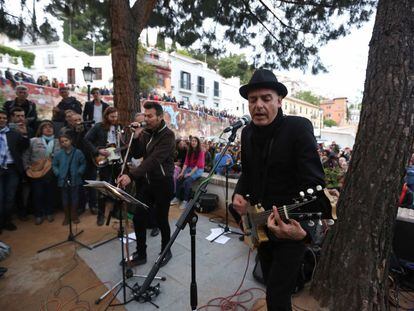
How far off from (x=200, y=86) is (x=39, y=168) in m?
34.0

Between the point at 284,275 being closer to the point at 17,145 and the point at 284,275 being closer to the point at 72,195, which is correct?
the point at 72,195

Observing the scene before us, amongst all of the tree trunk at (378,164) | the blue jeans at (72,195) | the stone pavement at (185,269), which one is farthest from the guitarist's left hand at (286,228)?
the blue jeans at (72,195)

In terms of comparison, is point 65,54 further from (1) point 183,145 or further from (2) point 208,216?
(2) point 208,216

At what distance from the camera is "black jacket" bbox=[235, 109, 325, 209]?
5.33 feet

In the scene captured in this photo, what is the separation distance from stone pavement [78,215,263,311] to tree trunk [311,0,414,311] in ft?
3.54

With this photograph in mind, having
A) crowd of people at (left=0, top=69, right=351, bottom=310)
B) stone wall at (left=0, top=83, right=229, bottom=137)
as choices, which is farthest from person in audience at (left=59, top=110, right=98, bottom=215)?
stone wall at (left=0, top=83, right=229, bottom=137)

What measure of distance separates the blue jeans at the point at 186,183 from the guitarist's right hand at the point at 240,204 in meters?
3.98

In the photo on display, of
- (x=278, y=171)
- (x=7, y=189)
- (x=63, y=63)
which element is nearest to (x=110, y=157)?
(x=7, y=189)

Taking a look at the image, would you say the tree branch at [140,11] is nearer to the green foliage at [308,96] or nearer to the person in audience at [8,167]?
the person in audience at [8,167]

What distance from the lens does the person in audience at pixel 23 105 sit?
17.6 feet

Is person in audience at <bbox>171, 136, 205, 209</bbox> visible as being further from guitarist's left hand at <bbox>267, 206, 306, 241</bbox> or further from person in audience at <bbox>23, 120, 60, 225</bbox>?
guitarist's left hand at <bbox>267, 206, 306, 241</bbox>

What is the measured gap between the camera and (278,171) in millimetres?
1782

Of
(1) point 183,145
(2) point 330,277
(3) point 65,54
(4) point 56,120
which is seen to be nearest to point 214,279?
(2) point 330,277

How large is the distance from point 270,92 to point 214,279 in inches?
95.7
